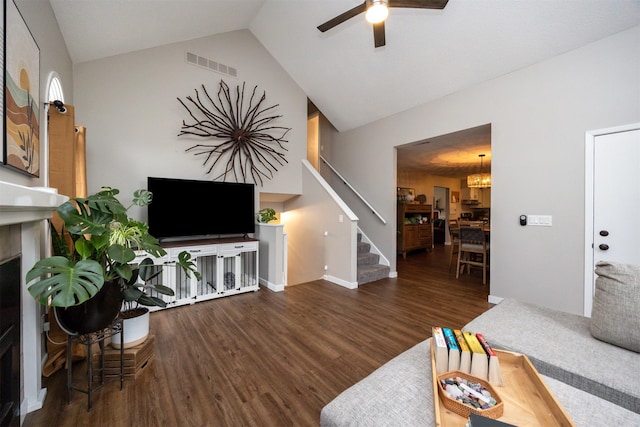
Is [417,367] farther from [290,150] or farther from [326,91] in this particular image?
[326,91]

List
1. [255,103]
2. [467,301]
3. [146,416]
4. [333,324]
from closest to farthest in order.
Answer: [146,416]
[333,324]
[467,301]
[255,103]

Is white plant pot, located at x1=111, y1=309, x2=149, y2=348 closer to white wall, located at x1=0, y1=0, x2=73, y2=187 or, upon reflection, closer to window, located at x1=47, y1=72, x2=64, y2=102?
white wall, located at x1=0, y1=0, x2=73, y2=187

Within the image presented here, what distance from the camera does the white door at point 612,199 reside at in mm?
2418

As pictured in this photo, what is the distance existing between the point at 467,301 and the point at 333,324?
1.94m

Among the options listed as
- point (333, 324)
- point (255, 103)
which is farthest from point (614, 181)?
point (255, 103)

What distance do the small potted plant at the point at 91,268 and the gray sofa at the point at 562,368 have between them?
1296mm

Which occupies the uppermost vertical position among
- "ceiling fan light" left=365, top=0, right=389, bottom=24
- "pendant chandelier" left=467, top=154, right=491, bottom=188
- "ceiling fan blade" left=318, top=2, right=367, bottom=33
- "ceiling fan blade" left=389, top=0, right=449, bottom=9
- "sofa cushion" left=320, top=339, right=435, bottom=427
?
"ceiling fan blade" left=318, top=2, right=367, bottom=33

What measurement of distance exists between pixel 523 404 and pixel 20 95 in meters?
2.88

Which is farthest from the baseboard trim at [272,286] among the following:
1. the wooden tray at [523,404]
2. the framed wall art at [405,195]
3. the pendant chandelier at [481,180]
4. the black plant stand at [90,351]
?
the pendant chandelier at [481,180]

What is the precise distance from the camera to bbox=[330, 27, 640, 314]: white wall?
8.26 feet

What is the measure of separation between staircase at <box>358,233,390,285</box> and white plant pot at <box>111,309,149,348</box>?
2.95 metres

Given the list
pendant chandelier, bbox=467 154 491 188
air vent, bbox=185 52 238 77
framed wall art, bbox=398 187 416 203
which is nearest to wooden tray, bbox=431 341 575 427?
air vent, bbox=185 52 238 77

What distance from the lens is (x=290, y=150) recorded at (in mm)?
4758

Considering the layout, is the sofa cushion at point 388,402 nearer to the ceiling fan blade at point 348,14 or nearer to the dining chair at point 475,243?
the ceiling fan blade at point 348,14
